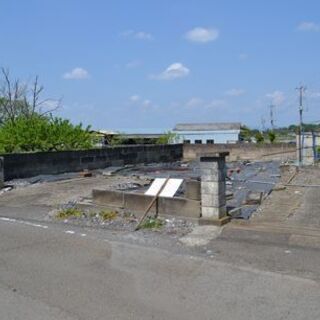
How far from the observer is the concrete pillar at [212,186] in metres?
9.51

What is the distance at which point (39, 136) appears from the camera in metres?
21.0

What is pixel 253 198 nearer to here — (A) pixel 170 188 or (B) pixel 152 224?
(A) pixel 170 188

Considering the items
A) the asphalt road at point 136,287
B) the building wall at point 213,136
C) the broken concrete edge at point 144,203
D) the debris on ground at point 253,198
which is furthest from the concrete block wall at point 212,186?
the building wall at point 213,136

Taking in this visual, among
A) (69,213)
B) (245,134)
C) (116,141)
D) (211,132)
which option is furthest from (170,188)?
(245,134)

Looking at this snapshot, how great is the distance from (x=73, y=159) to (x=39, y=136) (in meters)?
1.93

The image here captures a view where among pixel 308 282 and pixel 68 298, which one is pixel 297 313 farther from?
pixel 68 298

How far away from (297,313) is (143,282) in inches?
78.5

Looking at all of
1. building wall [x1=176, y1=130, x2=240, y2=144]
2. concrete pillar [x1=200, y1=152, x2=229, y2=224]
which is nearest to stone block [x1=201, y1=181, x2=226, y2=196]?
concrete pillar [x1=200, y1=152, x2=229, y2=224]

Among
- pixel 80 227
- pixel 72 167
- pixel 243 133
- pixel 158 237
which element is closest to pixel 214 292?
pixel 158 237

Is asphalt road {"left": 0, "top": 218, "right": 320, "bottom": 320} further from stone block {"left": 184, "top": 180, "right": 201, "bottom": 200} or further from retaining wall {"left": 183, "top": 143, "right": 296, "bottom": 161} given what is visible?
retaining wall {"left": 183, "top": 143, "right": 296, "bottom": 161}

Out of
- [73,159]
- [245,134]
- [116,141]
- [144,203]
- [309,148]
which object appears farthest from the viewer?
[245,134]

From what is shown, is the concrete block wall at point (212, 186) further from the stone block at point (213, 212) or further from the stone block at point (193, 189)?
the stone block at point (193, 189)

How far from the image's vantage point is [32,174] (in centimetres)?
1822

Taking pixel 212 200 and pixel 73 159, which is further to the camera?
pixel 73 159
